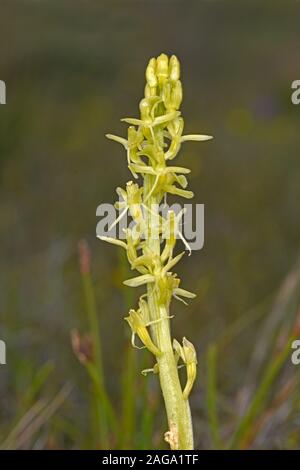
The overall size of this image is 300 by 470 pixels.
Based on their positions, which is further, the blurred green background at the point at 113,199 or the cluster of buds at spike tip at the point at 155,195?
the blurred green background at the point at 113,199

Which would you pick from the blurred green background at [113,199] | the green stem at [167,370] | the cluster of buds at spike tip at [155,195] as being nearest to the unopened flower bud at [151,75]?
the cluster of buds at spike tip at [155,195]

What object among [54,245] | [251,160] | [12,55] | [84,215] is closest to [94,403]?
[54,245]

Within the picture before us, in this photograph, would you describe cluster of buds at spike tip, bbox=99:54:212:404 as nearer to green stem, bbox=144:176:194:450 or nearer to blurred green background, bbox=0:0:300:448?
green stem, bbox=144:176:194:450

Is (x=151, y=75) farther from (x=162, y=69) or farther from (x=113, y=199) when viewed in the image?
(x=113, y=199)

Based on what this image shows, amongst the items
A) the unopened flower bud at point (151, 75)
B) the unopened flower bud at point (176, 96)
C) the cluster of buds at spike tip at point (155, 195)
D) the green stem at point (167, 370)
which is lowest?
the green stem at point (167, 370)

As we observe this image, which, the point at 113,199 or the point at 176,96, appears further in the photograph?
the point at 113,199

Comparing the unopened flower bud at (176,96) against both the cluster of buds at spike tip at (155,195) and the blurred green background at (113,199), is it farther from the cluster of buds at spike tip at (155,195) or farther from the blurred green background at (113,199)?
the blurred green background at (113,199)

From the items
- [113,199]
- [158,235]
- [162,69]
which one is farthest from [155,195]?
[113,199]
